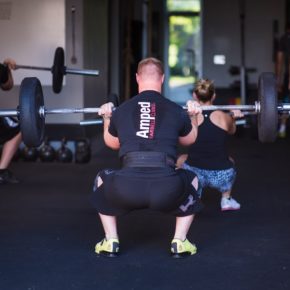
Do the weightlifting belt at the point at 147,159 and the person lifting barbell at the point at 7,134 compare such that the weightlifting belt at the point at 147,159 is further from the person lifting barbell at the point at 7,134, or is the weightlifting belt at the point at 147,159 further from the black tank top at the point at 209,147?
the person lifting barbell at the point at 7,134

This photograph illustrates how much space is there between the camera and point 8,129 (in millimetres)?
4652

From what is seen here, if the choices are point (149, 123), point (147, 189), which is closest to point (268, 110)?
point (149, 123)

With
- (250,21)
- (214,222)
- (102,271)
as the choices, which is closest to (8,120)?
(214,222)

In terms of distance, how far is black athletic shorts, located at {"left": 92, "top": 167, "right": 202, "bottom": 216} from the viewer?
2.80 m

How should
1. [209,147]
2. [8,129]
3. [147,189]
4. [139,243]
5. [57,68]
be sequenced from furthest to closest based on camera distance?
[8,129] < [57,68] < [209,147] < [139,243] < [147,189]

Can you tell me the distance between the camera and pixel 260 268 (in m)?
2.80

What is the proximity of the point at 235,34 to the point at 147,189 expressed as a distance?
707 cm

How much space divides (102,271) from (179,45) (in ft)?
31.3

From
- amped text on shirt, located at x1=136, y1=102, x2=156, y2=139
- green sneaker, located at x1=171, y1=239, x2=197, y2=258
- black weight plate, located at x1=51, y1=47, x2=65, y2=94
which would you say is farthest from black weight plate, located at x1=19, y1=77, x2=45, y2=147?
black weight plate, located at x1=51, y1=47, x2=65, y2=94

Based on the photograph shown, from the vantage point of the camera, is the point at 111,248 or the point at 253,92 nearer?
the point at 111,248

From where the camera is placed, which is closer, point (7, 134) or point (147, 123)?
point (147, 123)

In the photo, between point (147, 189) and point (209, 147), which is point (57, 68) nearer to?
point (209, 147)

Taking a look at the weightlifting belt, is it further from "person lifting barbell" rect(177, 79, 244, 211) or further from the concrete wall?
the concrete wall

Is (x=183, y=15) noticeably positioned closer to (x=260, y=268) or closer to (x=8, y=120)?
(x=8, y=120)
